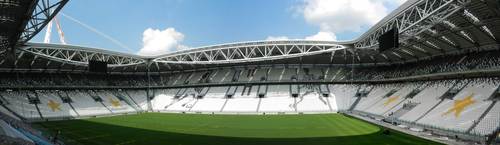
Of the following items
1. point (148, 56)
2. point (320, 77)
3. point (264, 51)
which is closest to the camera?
point (264, 51)

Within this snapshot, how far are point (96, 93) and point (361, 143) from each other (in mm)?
50188

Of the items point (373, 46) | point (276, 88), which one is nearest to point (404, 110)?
point (373, 46)

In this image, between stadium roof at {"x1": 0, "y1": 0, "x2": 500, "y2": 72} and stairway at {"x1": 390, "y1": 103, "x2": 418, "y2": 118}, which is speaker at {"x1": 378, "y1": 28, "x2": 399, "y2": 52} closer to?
stadium roof at {"x1": 0, "y1": 0, "x2": 500, "y2": 72}

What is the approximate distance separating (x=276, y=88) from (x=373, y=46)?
962 inches

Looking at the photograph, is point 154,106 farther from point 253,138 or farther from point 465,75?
point 465,75

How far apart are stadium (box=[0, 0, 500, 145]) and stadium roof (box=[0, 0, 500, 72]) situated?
0.16 m

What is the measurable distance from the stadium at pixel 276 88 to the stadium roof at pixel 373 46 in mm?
161

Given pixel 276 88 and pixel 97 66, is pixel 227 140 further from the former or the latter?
pixel 276 88

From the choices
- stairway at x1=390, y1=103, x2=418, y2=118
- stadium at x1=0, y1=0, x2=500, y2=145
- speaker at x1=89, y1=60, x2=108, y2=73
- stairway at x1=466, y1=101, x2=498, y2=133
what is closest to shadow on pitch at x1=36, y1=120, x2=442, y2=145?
stadium at x1=0, y1=0, x2=500, y2=145

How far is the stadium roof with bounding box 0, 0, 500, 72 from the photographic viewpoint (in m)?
27.5

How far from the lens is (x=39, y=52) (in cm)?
4588

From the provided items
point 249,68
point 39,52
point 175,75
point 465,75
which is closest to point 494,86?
point 465,75

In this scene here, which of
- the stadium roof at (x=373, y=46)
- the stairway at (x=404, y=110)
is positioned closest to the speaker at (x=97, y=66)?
the stadium roof at (x=373, y=46)

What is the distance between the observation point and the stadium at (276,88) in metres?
26.8
